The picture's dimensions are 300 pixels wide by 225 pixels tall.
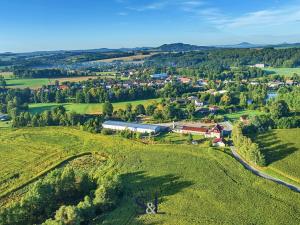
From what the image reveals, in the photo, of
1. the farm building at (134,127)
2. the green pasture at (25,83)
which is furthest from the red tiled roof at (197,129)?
the green pasture at (25,83)

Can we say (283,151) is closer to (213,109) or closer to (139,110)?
(213,109)

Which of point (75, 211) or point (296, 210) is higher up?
point (75, 211)

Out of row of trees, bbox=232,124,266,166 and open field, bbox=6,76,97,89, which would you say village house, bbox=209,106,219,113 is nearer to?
row of trees, bbox=232,124,266,166

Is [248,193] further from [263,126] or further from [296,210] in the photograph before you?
[263,126]

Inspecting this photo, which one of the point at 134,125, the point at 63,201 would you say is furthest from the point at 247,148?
the point at 63,201

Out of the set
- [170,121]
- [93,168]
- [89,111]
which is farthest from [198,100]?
[93,168]

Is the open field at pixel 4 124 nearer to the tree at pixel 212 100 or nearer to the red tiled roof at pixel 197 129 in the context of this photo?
the red tiled roof at pixel 197 129
